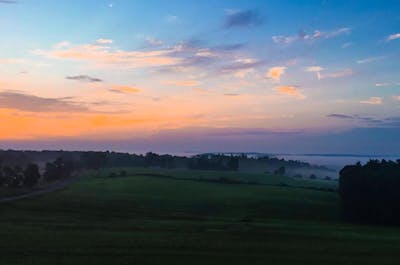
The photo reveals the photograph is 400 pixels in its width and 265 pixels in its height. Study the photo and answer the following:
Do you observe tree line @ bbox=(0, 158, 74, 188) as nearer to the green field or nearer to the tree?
the tree

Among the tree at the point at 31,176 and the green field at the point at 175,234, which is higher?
the tree at the point at 31,176

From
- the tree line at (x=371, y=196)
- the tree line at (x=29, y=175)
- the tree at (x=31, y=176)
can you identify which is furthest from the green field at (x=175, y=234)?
the tree line at (x=29, y=175)

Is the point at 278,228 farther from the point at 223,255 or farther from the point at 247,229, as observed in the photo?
the point at 223,255

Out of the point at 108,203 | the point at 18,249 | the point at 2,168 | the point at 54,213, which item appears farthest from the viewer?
the point at 2,168

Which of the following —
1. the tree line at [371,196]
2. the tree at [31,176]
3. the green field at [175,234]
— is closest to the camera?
the green field at [175,234]

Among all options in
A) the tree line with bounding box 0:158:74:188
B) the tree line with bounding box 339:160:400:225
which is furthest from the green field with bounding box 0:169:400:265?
the tree line with bounding box 0:158:74:188

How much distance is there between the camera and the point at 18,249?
128ft

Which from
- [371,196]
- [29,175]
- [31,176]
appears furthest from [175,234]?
[29,175]

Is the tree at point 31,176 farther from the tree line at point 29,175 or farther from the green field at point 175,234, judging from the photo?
the green field at point 175,234

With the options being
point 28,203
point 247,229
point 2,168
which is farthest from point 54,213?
point 2,168

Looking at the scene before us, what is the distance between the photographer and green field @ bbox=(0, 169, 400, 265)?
3797 centimetres

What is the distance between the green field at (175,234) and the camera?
37969 mm

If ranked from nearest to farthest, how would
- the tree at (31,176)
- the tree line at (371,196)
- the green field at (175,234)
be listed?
the green field at (175,234)
the tree line at (371,196)
the tree at (31,176)

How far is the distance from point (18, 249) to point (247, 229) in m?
29.7
